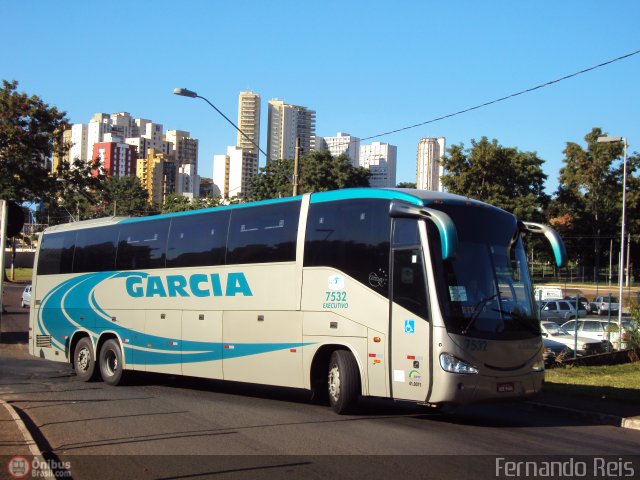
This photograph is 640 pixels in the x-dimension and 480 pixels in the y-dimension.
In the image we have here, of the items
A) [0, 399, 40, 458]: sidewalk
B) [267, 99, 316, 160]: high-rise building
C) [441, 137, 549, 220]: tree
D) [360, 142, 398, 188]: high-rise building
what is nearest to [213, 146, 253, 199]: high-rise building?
[267, 99, 316, 160]: high-rise building

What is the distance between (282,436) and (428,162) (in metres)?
150

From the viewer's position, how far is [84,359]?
56.4 feet

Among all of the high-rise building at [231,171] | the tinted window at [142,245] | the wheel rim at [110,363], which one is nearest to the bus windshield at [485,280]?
the tinted window at [142,245]

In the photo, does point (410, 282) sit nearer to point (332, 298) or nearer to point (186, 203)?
point (332, 298)

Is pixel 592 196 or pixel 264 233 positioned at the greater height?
pixel 592 196

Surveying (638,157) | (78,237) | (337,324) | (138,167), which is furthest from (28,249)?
(337,324)

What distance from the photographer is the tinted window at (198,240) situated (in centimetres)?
1395

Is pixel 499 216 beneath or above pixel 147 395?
above

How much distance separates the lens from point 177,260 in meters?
14.8

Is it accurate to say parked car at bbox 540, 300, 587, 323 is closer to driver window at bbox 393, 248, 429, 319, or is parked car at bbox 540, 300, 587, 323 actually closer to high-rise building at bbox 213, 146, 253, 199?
driver window at bbox 393, 248, 429, 319

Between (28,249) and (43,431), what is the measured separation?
4221 inches

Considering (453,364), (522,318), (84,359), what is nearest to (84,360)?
(84,359)

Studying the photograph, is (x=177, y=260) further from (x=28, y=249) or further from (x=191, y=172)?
(x=191, y=172)

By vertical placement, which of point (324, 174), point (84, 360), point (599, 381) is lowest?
point (599, 381)
